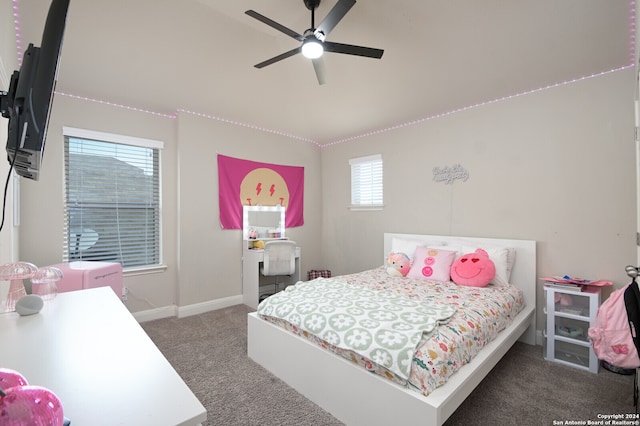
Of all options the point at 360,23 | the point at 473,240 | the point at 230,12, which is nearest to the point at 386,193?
the point at 473,240

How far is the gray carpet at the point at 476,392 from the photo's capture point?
1.80 m

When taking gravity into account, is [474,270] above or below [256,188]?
below

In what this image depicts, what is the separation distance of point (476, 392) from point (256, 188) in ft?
11.0

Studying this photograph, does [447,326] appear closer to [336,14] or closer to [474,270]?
[474,270]

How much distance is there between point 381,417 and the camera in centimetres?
157

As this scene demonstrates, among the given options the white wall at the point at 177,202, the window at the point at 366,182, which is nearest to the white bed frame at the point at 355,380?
the white wall at the point at 177,202

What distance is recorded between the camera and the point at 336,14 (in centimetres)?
187

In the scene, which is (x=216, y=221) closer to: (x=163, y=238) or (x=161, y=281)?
(x=163, y=238)

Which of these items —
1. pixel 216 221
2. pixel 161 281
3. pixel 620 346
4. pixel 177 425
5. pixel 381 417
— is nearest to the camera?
pixel 177 425

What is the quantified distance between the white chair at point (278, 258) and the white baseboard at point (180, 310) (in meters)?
0.72

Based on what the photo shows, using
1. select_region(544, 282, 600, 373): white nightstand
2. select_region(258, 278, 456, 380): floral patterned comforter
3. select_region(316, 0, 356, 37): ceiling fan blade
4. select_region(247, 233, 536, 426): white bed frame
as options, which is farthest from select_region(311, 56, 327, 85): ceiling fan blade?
select_region(544, 282, 600, 373): white nightstand

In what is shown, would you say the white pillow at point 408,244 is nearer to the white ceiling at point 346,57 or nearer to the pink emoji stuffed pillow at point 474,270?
the pink emoji stuffed pillow at point 474,270

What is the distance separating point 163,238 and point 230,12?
2.54 metres

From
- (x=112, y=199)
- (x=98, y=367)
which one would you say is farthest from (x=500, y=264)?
(x=112, y=199)
